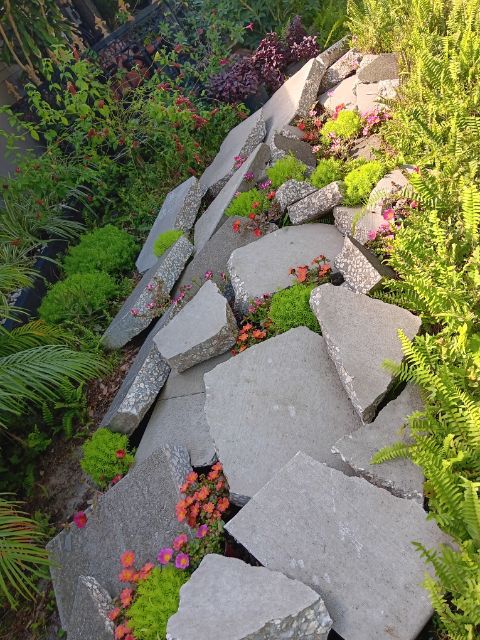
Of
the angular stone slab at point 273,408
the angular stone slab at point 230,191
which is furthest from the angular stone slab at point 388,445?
the angular stone slab at point 230,191

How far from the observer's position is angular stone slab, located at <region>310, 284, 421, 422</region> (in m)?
2.70

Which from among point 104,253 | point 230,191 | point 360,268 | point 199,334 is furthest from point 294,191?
point 104,253

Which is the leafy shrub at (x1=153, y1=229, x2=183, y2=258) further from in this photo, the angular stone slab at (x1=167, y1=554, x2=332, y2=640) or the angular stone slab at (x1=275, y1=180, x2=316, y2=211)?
the angular stone slab at (x1=167, y1=554, x2=332, y2=640)

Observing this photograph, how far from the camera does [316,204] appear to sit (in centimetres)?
396

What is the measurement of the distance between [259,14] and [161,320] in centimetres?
479

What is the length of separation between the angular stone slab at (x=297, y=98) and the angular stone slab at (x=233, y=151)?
0.41 feet

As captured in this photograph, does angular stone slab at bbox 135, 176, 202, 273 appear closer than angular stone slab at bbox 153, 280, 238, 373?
No

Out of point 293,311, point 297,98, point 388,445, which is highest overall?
point 297,98

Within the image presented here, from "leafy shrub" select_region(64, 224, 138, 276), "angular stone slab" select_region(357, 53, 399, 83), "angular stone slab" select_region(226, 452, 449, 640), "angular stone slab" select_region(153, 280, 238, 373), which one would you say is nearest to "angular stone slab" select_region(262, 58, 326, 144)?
"angular stone slab" select_region(357, 53, 399, 83)

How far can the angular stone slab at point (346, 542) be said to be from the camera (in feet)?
6.74

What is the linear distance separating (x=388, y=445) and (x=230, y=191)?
306cm

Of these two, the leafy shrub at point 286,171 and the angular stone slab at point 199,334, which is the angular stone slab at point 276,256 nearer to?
the angular stone slab at point 199,334

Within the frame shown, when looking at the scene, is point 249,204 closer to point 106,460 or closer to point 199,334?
point 199,334

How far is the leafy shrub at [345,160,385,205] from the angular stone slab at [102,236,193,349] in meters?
1.56
